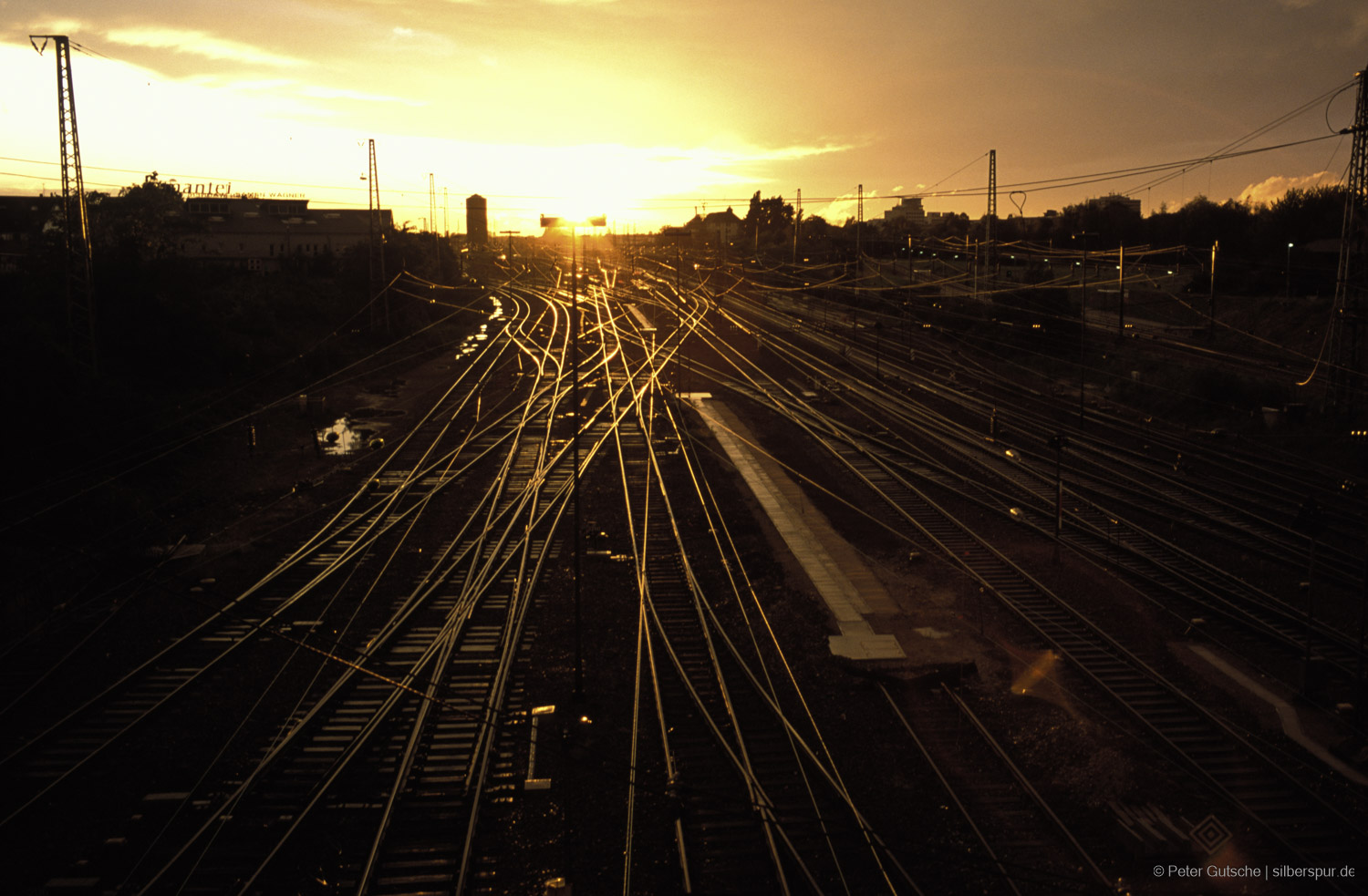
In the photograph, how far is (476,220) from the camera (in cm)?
10969

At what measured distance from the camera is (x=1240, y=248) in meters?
48.3

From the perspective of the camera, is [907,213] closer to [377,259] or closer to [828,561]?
[377,259]

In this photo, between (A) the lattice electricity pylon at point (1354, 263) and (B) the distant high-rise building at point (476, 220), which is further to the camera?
(B) the distant high-rise building at point (476, 220)

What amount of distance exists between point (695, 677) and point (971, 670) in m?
3.35

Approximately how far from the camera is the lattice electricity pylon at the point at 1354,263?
19750 millimetres

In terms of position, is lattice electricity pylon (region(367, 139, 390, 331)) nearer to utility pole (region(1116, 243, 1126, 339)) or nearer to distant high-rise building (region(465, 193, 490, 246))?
utility pole (region(1116, 243, 1126, 339))

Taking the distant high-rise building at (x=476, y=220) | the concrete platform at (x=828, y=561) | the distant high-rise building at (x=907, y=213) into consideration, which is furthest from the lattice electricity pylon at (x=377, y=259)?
the distant high-rise building at (x=907, y=213)

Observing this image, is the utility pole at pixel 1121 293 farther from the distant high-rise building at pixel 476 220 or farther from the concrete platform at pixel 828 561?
the distant high-rise building at pixel 476 220

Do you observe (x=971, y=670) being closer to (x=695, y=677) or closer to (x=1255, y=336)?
(x=695, y=677)

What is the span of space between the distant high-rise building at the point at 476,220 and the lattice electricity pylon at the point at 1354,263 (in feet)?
322

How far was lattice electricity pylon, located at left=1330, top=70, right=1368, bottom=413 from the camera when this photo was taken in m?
19.8

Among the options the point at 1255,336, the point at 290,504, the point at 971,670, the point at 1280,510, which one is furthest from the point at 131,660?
the point at 1255,336

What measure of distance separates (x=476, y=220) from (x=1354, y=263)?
3996 inches

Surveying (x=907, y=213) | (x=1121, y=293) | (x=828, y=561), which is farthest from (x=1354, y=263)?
(x=907, y=213)
